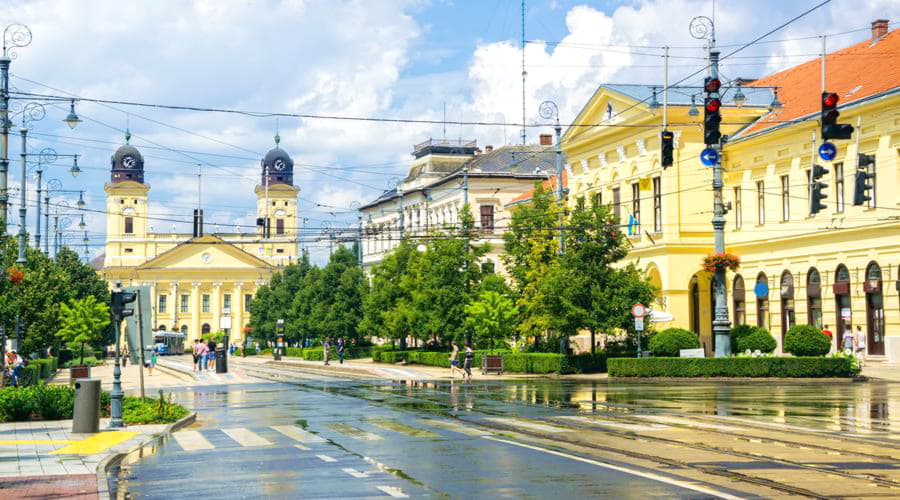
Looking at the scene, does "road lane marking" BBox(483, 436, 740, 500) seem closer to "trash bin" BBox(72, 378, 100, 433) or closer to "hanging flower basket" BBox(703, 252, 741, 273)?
"trash bin" BBox(72, 378, 100, 433)

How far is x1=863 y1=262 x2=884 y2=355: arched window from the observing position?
48.2 meters

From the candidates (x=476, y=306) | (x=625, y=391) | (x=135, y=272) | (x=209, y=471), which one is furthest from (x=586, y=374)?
(x=135, y=272)

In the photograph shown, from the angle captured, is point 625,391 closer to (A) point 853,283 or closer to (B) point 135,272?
(A) point 853,283

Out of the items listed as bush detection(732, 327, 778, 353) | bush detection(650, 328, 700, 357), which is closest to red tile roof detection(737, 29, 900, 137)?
bush detection(732, 327, 778, 353)

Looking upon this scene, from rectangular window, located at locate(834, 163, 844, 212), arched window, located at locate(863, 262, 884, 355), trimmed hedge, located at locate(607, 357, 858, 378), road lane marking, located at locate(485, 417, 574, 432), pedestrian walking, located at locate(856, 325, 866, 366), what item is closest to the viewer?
road lane marking, located at locate(485, 417, 574, 432)

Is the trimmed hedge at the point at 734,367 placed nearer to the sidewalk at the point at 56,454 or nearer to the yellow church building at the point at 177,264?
the sidewalk at the point at 56,454

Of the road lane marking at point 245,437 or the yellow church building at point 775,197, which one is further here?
the yellow church building at point 775,197

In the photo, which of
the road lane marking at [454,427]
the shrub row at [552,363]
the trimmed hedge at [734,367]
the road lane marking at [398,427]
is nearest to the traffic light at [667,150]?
the road lane marking at [454,427]

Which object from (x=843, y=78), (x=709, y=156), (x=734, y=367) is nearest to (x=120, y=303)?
(x=709, y=156)

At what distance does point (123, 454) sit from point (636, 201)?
158ft

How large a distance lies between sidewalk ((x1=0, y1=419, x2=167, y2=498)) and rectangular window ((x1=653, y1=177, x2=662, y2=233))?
40042 mm

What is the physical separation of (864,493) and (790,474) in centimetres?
172

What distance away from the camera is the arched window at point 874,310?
158ft

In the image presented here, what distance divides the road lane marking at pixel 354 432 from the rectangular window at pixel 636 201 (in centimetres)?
4092
